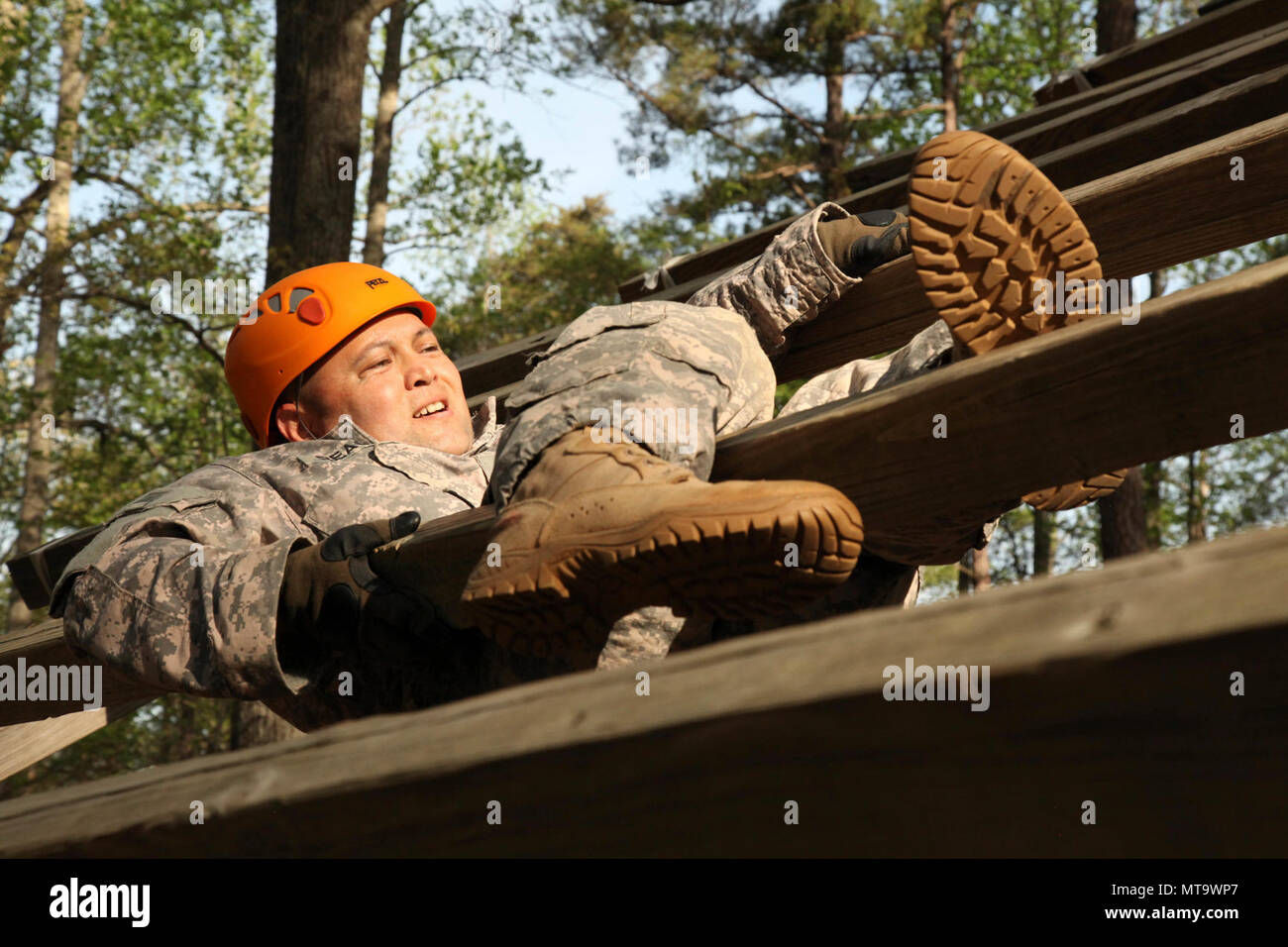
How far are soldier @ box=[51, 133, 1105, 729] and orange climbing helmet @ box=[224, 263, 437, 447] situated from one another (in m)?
0.31

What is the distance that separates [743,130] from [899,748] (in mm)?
17970

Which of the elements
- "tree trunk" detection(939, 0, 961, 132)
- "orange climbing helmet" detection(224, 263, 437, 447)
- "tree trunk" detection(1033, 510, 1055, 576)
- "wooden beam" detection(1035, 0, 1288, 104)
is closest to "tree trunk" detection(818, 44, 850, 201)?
"tree trunk" detection(939, 0, 961, 132)

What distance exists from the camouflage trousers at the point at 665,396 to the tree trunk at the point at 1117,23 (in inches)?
439

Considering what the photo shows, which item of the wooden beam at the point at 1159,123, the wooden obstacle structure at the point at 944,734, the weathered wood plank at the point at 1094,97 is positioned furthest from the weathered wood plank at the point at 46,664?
the weathered wood plank at the point at 1094,97

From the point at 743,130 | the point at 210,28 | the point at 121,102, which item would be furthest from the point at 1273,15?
the point at 121,102

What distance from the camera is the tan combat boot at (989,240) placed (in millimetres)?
2039

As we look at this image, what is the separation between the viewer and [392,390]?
3.23 m

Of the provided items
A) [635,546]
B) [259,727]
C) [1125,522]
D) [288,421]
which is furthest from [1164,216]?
[1125,522]

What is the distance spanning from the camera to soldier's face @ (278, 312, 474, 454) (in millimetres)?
3180

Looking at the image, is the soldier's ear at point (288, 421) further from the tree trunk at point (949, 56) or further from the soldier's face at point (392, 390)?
the tree trunk at point (949, 56)

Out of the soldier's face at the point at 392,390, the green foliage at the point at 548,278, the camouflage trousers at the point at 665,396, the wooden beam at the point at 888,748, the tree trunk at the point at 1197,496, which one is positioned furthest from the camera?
the tree trunk at the point at 1197,496

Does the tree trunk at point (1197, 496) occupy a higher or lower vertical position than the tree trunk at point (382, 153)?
lower
